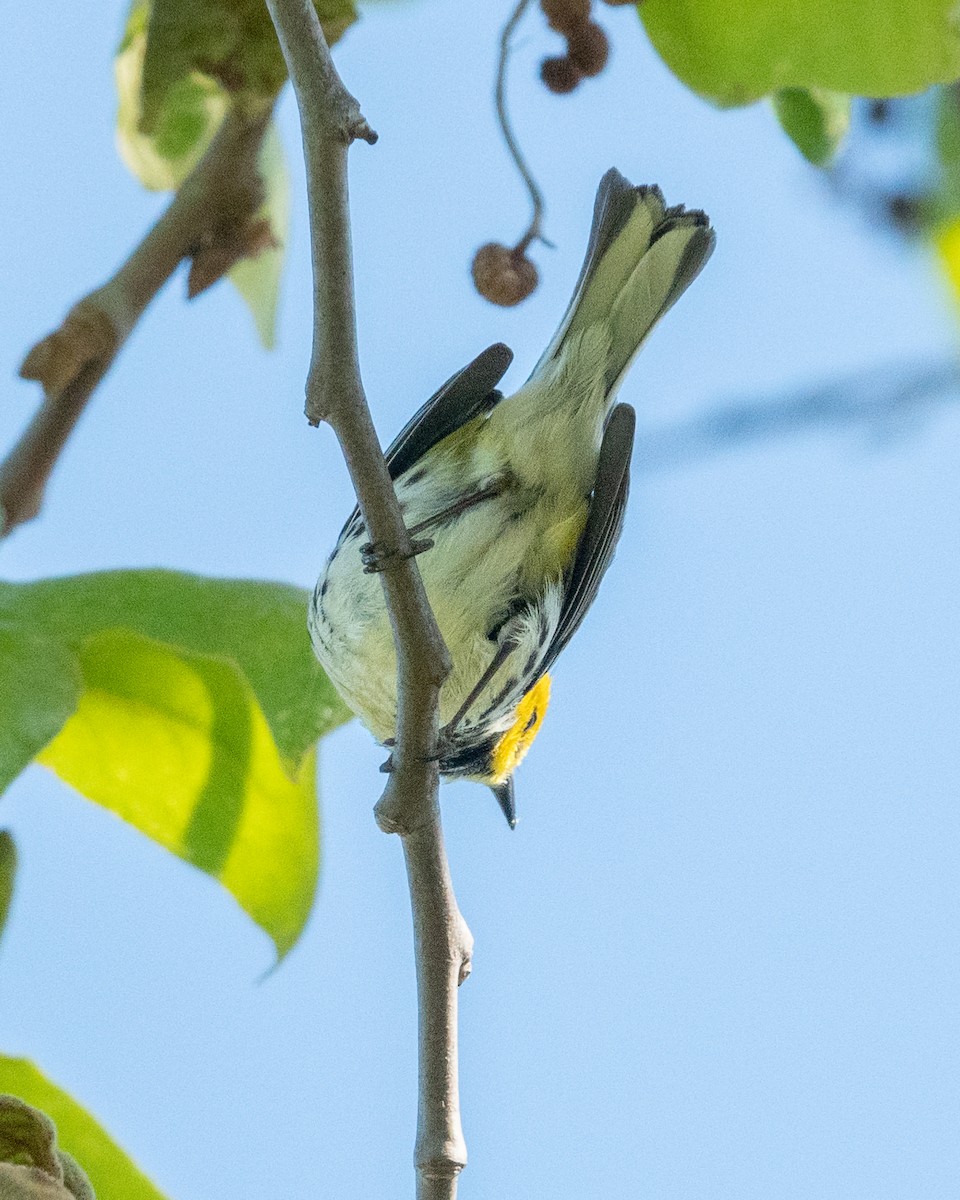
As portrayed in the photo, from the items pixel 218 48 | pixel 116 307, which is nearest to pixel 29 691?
pixel 116 307

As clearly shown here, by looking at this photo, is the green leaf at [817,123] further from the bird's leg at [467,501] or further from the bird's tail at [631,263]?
the bird's leg at [467,501]

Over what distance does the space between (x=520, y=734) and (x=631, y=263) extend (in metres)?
0.88

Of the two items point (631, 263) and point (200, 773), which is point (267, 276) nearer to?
point (631, 263)

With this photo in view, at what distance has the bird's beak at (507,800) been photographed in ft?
9.91

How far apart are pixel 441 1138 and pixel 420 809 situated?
339 millimetres

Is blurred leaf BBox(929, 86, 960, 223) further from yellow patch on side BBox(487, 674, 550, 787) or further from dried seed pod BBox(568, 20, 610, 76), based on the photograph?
yellow patch on side BBox(487, 674, 550, 787)

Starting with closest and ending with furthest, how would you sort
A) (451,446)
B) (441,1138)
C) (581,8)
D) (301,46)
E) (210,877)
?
(301,46), (441,1138), (210,877), (581,8), (451,446)

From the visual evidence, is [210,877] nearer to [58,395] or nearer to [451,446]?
[58,395]

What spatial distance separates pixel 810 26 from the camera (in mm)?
1612

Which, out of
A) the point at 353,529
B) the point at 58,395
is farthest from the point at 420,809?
the point at 353,529

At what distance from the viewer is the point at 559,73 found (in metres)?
1.92

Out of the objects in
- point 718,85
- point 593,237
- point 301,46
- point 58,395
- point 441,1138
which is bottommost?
point 441,1138

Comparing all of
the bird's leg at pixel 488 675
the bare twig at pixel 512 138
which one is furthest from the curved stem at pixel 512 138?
the bird's leg at pixel 488 675

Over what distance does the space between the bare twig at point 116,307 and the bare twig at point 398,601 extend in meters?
0.46
